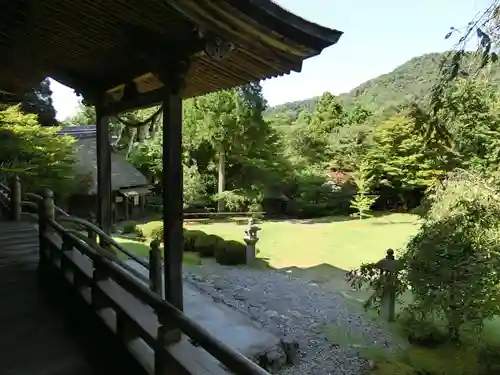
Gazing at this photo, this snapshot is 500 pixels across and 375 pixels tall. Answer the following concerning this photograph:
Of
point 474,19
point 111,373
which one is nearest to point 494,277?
point 474,19

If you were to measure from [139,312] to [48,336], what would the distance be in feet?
2.35

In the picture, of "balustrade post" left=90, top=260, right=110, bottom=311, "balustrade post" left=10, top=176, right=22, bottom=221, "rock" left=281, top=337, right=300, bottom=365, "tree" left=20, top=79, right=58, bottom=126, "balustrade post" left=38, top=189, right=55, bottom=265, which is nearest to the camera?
"balustrade post" left=90, top=260, right=110, bottom=311

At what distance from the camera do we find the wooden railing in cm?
184

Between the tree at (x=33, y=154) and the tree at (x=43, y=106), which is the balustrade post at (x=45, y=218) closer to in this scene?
the tree at (x=33, y=154)

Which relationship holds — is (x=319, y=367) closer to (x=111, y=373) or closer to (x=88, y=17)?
(x=111, y=373)

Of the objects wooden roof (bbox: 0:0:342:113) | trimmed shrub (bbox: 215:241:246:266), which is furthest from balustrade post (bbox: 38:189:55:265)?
trimmed shrub (bbox: 215:241:246:266)

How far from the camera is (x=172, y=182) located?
2.82 meters

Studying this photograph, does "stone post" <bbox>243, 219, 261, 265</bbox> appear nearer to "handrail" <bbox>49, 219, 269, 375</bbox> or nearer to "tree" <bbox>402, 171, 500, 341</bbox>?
"tree" <bbox>402, 171, 500, 341</bbox>

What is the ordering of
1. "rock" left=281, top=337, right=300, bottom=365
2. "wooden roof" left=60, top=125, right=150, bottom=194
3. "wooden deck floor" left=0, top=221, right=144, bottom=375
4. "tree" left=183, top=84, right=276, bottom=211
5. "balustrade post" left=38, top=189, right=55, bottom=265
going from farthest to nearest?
"tree" left=183, top=84, right=276, bottom=211, "wooden roof" left=60, top=125, right=150, bottom=194, "rock" left=281, top=337, right=300, bottom=365, "balustrade post" left=38, top=189, right=55, bottom=265, "wooden deck floor" left=0, top=221, right=144, bottom=375

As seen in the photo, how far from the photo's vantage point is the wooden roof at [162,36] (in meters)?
2.22

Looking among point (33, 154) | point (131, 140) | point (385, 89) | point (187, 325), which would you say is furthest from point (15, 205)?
point (385, 89)

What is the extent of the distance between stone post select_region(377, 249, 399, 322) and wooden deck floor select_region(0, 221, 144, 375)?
461 cm

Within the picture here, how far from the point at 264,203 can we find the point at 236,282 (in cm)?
1310

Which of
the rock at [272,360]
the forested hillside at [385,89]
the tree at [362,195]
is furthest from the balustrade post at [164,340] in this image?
the forested hillside at [385,89]
